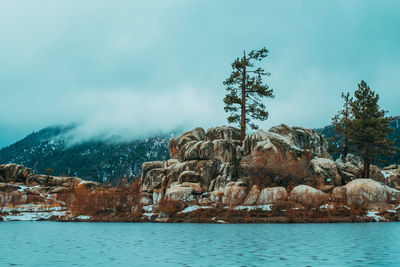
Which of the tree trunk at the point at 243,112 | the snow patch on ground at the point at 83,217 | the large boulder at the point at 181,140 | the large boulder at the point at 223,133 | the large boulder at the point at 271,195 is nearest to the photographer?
the large boulder at the point at 271,195

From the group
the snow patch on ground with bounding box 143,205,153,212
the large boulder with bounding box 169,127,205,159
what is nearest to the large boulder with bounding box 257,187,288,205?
the snow patch on ground with bounding box 143,205,153,212

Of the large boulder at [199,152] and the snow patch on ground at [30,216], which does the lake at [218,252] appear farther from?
the snow patch on ground at [30,216]

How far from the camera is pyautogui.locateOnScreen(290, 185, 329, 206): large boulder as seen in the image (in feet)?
148

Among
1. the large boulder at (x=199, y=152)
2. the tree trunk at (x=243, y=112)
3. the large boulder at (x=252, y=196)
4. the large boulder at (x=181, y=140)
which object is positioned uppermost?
the tree trunk at (x=243, y=112)

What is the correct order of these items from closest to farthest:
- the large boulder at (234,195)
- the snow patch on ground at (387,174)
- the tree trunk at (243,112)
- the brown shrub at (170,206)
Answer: the large boulder at (234,195)
the brown shrub at (170,206)
the snow patch on ground at (387,174)
the tree trunk at (243,112)

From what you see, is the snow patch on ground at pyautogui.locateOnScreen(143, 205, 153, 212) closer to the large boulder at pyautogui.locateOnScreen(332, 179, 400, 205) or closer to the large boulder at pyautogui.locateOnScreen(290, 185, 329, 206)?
the large boulder at pyautogui.locateOnScreen(290, 185, 329, 206)

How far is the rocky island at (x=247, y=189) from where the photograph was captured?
4481 centimetres

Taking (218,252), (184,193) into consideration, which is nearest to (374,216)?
(184,193)

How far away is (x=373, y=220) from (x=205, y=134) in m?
35.9

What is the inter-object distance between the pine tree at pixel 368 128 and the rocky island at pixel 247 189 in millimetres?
3725

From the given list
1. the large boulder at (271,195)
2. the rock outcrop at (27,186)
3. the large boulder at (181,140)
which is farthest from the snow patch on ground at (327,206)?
the rock outcrop at (27,186)

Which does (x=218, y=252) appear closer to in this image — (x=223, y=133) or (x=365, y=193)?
(x=365, y=193)

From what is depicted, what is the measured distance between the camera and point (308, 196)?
4544 centimetres

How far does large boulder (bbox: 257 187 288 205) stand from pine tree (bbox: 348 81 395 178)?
732 inches
